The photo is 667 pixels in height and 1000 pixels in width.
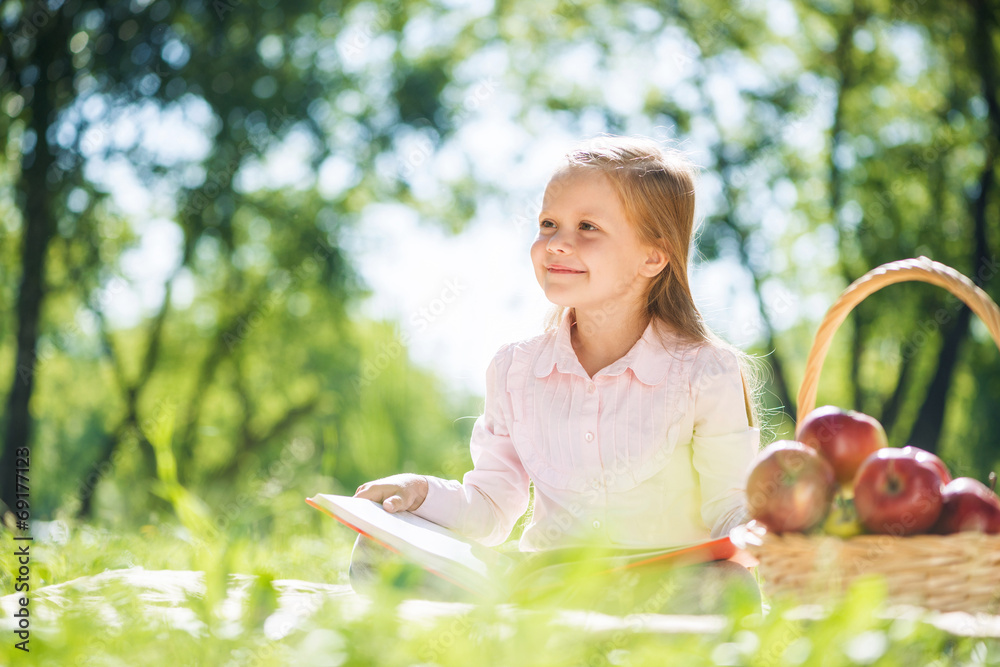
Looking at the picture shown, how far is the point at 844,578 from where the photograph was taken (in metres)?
1.33

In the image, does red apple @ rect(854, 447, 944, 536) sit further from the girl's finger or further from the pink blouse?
the girl's finger

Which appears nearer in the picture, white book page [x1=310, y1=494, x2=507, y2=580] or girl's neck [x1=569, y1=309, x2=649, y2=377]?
white book page [x1=310, y1=494, x2=507, y2=580]

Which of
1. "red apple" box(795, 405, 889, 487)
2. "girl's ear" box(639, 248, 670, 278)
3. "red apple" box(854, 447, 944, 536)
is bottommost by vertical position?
"red apple" box(854, 447, 944, 536)

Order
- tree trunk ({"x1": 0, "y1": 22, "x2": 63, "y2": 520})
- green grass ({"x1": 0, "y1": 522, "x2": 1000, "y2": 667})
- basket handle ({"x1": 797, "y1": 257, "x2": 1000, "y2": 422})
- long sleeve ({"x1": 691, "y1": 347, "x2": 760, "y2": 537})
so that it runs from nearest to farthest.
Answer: green grass ({"x1": 0, "y1": 522, "x2": 1000, "y2": 667})
basket handle ({"x1": 797, "y1": 257, "x2": 1000, "y2": 422})
long sleeve ({"x1": 691, "y1": 347, "x2": 760, "y2": 537})
tree trunk ({"x1": 0, "y1": 22, "x2": 63, "y2": 520})

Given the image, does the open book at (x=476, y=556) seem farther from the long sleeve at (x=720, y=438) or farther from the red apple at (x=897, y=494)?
the long sleeve at (x=720, y=438)

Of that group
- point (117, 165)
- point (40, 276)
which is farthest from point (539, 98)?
point (40, 276)

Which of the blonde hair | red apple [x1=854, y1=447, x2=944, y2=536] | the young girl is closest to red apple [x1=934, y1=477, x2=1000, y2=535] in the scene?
red apple [x1=854, y1=447, x2=944, y2=536]

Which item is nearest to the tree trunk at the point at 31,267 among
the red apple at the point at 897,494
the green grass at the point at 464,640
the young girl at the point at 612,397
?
the young girl at the point at 612,397

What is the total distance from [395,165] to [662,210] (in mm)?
10540

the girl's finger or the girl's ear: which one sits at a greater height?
the girl's ear

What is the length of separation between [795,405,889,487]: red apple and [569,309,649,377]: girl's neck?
1.05 meters

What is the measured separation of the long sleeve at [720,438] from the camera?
2.20 m

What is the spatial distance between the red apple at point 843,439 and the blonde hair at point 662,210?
0.86 m

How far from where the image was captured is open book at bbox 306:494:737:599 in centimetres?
156
